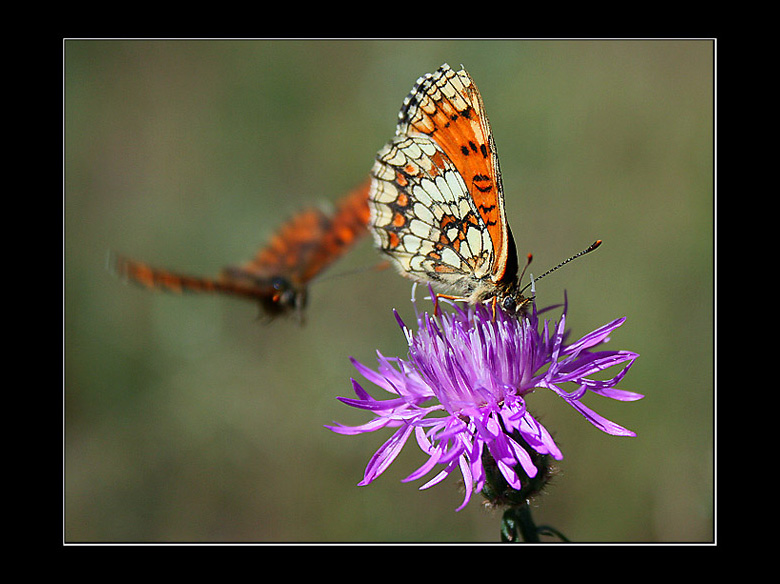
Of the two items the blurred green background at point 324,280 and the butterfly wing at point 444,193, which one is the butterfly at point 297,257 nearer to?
the butterfly wing at point 444,193

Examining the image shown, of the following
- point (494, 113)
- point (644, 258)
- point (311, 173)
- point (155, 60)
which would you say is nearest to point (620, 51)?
point (494, 113)

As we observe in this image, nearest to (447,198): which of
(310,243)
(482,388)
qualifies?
(482,388)

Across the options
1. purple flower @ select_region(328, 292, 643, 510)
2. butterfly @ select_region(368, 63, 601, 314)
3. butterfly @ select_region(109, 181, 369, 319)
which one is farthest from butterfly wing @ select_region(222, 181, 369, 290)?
purple flower @ select_region(328, 292, 643, 510)

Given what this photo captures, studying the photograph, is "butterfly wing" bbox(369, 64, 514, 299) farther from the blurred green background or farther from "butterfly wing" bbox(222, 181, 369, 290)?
the blurred green background

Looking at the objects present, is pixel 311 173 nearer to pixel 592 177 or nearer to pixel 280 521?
pixel 592 177

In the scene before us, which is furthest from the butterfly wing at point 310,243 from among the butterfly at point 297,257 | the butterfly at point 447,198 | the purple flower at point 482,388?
the purple flower at point 482,388

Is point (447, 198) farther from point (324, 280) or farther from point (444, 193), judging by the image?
point (324, 280)

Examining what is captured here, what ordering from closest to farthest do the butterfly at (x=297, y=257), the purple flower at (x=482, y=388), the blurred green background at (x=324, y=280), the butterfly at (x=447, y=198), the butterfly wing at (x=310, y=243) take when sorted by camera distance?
the purple flower at (x=482, y=388) → the butterfly at (x=447, y=198) → the butterfly at (x=297, y=257) → the butterfly wing at (x=310, y=243) → the blurred green background at (x=324, y=280)
